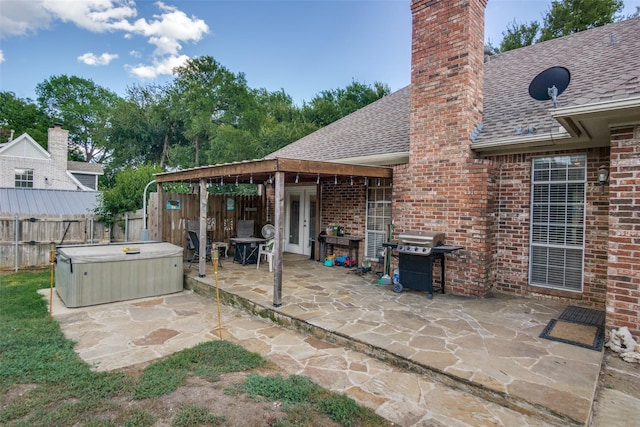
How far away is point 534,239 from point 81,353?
266 inches

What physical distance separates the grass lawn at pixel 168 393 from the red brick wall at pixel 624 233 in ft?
10.7

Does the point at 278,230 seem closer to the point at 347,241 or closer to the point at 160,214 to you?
the point at 347,241

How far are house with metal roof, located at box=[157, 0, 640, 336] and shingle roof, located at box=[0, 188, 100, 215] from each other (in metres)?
6.17

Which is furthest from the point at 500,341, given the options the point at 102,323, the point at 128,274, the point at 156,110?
the point at 156,110

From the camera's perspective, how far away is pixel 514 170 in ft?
19.6

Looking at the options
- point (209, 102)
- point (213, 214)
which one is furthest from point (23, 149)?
point (213, 214)

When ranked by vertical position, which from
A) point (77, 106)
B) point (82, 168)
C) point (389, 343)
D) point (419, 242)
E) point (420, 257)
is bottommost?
point (389, 343)

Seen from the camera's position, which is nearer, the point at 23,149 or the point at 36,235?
the point at 36,235

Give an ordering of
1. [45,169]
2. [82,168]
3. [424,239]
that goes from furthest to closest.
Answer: [82,168]
[45,169]
[424,239]

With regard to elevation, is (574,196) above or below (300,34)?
below

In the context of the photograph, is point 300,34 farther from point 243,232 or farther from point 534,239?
point 534,239

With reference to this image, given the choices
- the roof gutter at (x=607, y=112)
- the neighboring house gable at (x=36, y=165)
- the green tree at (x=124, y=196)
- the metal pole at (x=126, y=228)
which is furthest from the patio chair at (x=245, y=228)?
the neighboring house gable at (x=36, y=165)

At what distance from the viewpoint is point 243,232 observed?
948cm

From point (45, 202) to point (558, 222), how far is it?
14021mm
